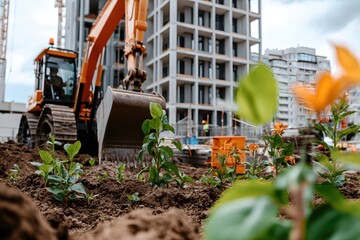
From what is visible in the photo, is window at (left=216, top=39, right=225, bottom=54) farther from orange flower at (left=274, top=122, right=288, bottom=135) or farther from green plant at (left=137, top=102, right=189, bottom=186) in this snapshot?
green plant at (left=137, top=102, right=189, bottom=186)

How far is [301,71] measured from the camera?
1.08 m

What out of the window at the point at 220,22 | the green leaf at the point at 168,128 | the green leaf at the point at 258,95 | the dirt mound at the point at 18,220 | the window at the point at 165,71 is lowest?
the dirt mound at the point at 18,220

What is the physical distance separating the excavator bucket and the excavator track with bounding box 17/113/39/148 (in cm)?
396

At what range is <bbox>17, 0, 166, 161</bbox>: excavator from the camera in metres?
4.94

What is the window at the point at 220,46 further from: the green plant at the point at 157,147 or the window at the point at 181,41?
the green plant at the point at 157,147

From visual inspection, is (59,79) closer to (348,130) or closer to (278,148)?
(278,148)

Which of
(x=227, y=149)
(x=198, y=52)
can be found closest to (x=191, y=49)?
(x=198, y=52)

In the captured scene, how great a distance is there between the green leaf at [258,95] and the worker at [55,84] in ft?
27.2

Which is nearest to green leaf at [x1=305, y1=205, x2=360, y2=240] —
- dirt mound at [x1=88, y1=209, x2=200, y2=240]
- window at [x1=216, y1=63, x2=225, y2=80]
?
dirt mound at [x1=88, y1=209, x2=200, y2=240]

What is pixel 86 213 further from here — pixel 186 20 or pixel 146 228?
pixel 186 20

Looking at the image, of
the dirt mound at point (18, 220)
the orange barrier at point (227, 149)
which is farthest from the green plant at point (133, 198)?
the dirt mound at point (18, 220)

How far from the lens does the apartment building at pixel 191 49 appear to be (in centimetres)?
2491

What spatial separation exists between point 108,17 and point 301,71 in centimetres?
603

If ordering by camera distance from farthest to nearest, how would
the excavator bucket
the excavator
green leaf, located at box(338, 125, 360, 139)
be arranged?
the excavator
the excavator bucket
green leaf, located at box(338, 125, 360, 139)
